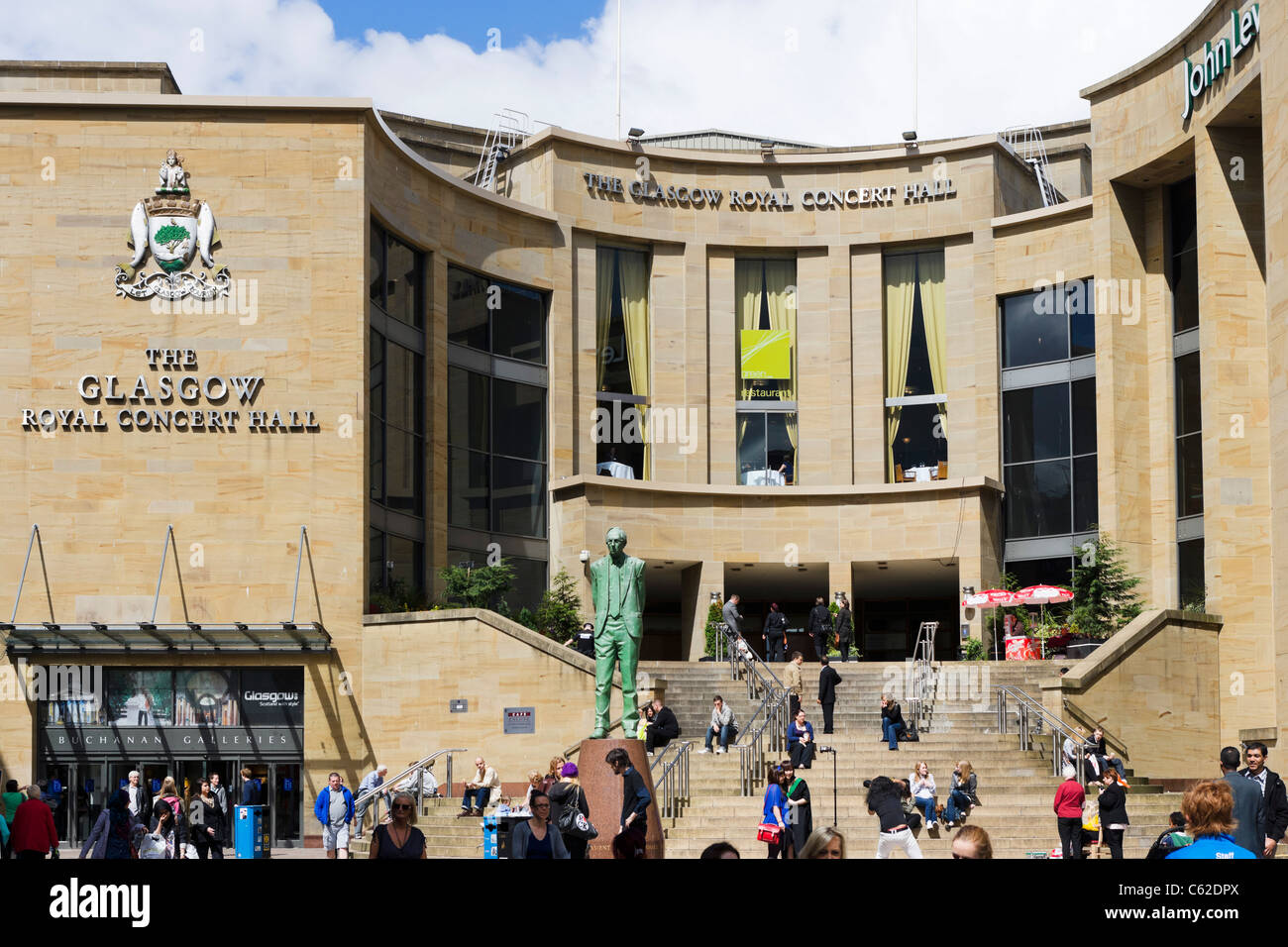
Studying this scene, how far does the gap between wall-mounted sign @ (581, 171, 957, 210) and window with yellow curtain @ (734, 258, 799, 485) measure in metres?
1.57

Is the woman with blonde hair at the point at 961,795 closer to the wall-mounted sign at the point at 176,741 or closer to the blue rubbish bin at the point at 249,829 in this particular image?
the blue rubbish bin at the point at 249,829

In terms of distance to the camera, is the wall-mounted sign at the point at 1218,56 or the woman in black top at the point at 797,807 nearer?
the woman in black top at the point at 797,807

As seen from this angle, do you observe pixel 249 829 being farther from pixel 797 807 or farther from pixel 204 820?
pixel 797 807

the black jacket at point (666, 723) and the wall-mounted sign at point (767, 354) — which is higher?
the wall-mounted sign at point (767, 354)

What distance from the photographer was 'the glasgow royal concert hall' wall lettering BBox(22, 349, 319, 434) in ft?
109

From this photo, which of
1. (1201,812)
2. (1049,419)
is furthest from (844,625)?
(1201,812)

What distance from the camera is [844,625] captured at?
36656mm

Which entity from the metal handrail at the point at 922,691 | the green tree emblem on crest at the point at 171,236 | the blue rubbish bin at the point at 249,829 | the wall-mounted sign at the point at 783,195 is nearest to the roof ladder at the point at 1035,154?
the wall-mounted sign at the point at 783,195

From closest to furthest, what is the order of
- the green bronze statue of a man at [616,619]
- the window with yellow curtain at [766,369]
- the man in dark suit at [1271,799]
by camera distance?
the man in dark suit at [1271,799] → the green bronze statue of a man at [616,619] → the window with yellow curtain at [766,369]

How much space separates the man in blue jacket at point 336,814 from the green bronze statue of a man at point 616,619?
5.81 metres

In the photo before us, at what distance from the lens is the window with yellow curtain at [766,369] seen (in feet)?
139

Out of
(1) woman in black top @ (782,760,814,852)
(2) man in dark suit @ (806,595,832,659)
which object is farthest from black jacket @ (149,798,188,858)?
(2) man in dark suit @ (806,595,832,659)
